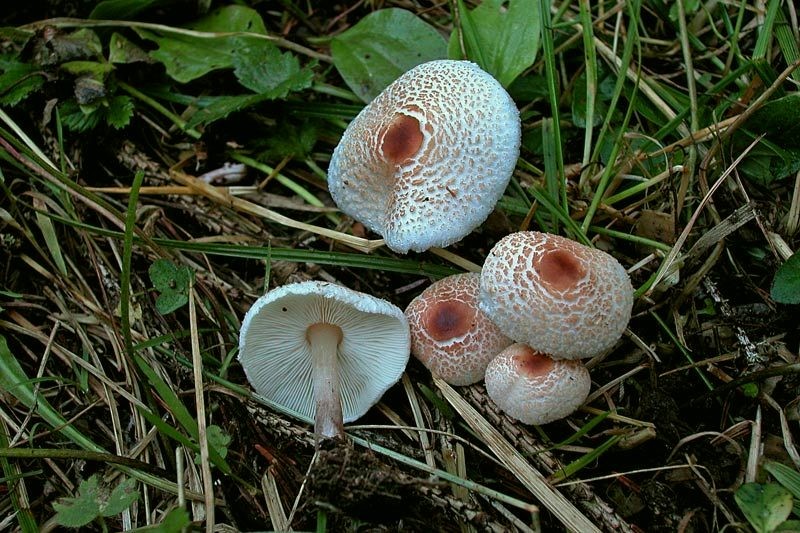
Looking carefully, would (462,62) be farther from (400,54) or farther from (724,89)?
(724,89)

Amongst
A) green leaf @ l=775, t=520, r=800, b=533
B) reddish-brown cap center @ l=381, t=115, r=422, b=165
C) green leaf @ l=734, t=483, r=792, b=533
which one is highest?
reddish-brown cap center @ l=381, t=115, r=422, b=165

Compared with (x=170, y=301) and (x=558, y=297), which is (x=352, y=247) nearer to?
(x=170, y=301)

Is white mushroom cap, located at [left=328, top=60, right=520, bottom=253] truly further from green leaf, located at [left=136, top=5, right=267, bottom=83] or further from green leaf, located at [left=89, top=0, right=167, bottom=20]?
green leaf, located at [left=89, top=0, right=167, bottom=20]

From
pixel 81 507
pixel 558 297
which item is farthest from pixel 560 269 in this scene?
pixel 81 507

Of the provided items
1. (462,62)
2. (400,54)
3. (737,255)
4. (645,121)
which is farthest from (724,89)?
(400,54)

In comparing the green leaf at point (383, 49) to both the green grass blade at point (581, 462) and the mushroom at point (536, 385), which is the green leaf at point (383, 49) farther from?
the green grass blade at point (581, 462)

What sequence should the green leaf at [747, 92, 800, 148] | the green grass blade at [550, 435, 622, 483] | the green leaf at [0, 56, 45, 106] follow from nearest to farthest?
the green grass blade at [550, 435, 622, 483], the green leaf at [747, 92, 800, 148], the green leaf at [0, 56, 45, 106]

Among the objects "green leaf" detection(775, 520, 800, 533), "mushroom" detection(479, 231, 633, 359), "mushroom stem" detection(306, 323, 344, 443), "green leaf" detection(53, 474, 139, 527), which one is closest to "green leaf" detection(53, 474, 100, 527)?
"green leaf" detection(53, 474, 139, 527)
